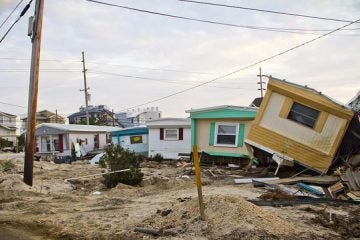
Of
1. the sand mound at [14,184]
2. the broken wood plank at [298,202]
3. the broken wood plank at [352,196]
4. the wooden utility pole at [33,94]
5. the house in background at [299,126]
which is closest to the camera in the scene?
the broken wood plank at [298,202]

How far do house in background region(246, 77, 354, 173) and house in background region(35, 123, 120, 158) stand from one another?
2082 cm

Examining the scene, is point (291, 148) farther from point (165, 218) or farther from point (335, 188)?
point (165, 218)

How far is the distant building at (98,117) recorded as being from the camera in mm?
62662

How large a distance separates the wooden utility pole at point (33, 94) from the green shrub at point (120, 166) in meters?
2.63

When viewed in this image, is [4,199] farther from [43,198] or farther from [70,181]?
[70,181]

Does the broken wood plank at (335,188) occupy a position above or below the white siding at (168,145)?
below

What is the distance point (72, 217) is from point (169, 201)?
242cm

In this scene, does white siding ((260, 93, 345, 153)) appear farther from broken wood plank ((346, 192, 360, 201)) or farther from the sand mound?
the sand mound

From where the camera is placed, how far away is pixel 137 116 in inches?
2911

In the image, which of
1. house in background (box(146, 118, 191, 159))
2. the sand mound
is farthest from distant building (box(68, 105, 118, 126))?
the sand mound

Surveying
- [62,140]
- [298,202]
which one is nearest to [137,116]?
[62,140]

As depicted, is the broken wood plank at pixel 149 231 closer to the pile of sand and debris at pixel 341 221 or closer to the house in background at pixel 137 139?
the pile of sand and debris at pixel 341 221

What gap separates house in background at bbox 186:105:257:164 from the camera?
20625 millimetres

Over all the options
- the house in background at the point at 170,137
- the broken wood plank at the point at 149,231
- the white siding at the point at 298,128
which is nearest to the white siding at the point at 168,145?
the house in background at the point at 170,137
